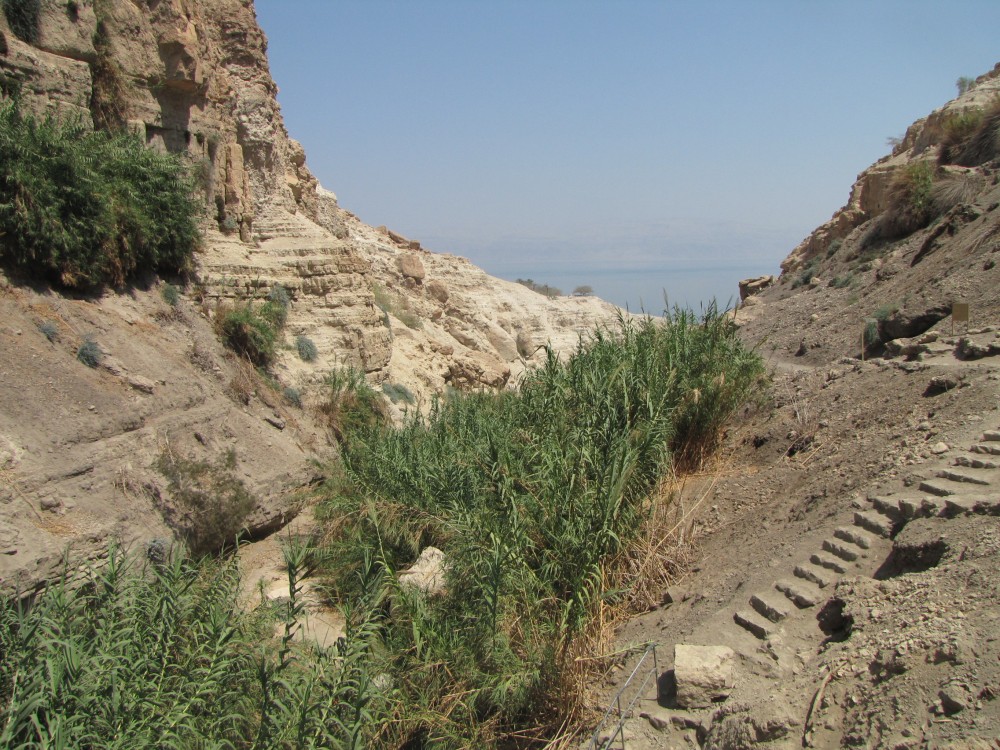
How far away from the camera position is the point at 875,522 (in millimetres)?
6242

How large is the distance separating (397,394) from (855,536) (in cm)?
939

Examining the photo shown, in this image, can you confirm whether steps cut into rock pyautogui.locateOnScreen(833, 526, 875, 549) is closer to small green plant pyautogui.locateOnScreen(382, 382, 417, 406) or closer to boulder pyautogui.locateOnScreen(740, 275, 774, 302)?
small green plant pyautogui.locateOnScreen(382, 382, 417, 406)

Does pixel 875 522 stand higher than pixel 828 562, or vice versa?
pixel 875 522

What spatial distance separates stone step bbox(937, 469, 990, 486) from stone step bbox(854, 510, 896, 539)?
610 millimetres

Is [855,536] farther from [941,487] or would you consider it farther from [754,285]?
[754,285]

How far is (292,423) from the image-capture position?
11562 millimetres

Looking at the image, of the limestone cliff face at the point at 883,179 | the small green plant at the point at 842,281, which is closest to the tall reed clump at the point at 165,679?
the small green plant at the point at 842,281

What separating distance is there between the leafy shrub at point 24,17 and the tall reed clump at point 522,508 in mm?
6854

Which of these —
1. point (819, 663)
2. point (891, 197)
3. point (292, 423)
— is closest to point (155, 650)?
point (819, 663)

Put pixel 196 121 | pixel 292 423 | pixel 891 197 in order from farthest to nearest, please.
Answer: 1. pixel 891 197
2. pixel 196 121
3. pixel 292 423

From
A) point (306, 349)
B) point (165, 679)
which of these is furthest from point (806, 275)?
point (165, 679)

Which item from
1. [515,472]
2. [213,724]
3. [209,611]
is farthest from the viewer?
[515,472]

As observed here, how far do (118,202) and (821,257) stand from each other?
62.4 feet

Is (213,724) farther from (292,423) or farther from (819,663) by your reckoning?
(292,423)
